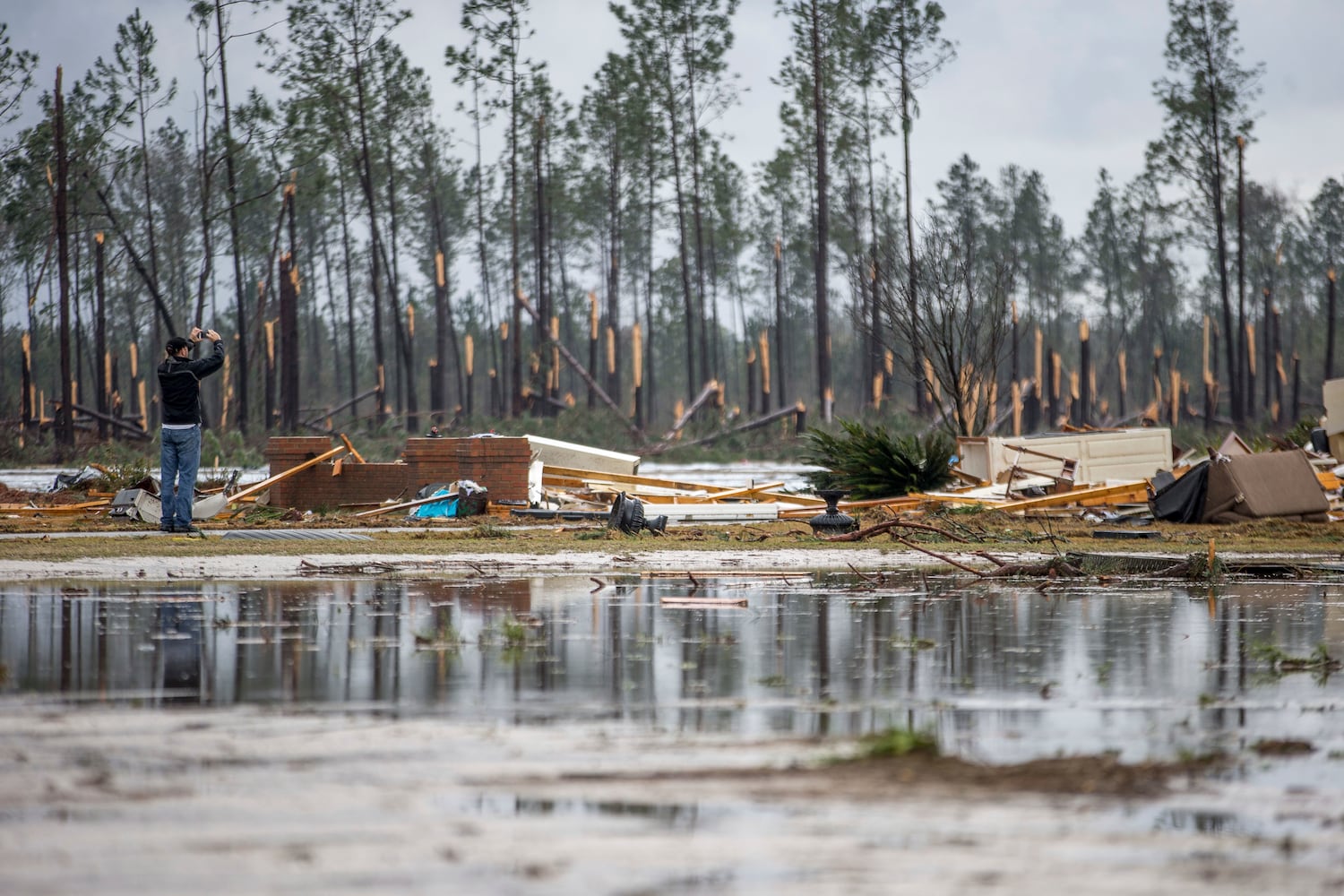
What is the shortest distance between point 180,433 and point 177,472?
1.61 ft

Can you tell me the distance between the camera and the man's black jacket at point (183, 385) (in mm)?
13719

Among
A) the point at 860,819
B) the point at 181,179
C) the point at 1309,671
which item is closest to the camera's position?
the point at 860,819

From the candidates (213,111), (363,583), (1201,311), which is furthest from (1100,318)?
(363,583)

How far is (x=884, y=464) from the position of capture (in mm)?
19469

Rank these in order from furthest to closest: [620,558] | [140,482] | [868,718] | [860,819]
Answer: [140,482] → [620,558] → [868,718] → [860,819]

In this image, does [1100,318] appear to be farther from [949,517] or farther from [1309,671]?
[1309,671]

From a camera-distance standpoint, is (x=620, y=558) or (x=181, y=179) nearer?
(x=620, y=558)

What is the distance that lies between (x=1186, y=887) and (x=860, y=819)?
744 millimetres

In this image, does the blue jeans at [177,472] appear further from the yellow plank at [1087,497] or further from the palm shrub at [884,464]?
the yellow plank at [1087,497]

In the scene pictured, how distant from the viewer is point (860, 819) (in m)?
3.12

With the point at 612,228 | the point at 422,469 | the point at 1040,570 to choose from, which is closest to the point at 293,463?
the point at 422,469

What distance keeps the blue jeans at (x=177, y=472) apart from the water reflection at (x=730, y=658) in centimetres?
525

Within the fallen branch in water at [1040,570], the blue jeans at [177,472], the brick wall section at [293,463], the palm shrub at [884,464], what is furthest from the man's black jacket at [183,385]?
the palm shrub at [884,464]

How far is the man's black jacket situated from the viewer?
540 inches
